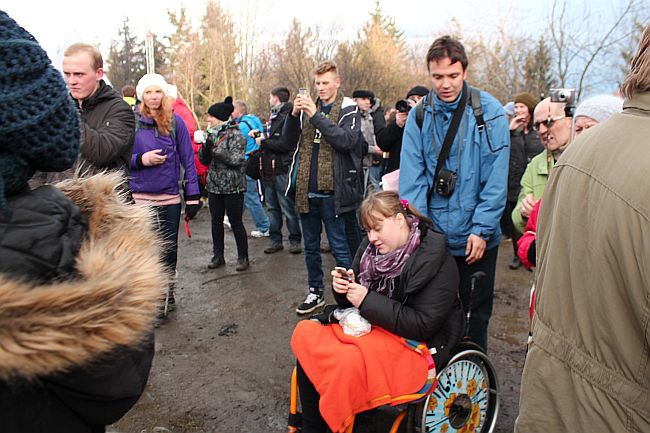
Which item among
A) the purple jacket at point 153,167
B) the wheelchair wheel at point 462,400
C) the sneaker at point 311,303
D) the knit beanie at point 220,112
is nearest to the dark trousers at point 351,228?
the sneaker at point 311,303

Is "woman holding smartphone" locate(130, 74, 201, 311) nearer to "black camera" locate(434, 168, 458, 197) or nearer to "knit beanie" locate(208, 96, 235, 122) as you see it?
"knit beanie" locate(208, 96, 235, 122)

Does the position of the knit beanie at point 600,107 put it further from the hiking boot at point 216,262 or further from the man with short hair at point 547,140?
the hiking boot at point 216,262

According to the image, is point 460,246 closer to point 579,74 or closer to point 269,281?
point 269,281

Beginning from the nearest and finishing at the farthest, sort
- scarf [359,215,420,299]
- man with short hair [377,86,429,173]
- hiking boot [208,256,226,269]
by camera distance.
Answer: scarf [359,215,420,299] → hiking boot [208,256,226,269] → man with short hair [377,86,429,173]

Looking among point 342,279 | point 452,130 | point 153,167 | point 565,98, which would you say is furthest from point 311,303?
point 565,98

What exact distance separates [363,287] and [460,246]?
81 cm

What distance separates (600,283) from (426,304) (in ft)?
4.56

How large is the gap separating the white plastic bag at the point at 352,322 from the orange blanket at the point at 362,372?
1.7 inches

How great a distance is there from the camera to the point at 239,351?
4.22 meters

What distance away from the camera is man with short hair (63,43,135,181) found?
132 inches

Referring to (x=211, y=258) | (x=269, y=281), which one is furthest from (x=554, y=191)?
(x=211, y=258)

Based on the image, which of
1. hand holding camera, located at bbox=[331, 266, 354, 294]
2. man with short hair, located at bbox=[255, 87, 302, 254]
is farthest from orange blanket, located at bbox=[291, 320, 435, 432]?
man with short hair, located at bbox=[255, 87, 302, 254]

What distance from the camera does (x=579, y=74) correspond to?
1727 cm

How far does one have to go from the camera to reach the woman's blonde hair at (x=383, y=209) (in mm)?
2859
